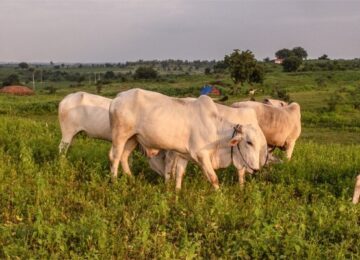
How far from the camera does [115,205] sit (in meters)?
6.19

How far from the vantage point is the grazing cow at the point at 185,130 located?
23.7ft

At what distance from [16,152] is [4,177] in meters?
1.87

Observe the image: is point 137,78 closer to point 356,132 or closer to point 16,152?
point 356,132

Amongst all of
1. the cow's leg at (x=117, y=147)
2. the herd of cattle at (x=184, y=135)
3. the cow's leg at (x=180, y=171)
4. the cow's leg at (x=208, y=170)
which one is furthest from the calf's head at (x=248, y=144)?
the cow's leg at (x=117, y=147)

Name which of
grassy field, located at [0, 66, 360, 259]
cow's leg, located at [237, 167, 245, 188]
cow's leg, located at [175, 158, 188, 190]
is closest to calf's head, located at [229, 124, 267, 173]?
cow's leg, located at [237, 167, 245, 188]

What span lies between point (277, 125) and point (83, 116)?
3598 mm

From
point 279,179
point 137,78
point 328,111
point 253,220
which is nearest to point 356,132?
point 328,111

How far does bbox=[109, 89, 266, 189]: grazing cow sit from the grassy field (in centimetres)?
42

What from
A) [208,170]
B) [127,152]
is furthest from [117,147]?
[208,170]

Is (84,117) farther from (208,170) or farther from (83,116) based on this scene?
(208,170)

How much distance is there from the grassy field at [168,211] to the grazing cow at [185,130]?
419 mm

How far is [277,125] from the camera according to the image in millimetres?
9555

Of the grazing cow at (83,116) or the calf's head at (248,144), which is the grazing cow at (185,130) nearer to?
the calf's head at (248,144)

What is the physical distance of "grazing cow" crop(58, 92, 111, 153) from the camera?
9258 mm
